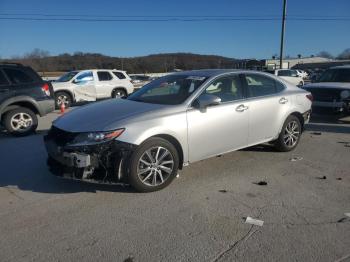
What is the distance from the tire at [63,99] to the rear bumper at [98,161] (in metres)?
12.5

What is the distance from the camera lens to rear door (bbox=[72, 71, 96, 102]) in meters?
17.3

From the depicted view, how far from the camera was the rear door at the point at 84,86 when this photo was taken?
17281 mm

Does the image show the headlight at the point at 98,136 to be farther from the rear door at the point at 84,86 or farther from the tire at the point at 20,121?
the rear door at the point at 84,86

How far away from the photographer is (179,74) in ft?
21.2

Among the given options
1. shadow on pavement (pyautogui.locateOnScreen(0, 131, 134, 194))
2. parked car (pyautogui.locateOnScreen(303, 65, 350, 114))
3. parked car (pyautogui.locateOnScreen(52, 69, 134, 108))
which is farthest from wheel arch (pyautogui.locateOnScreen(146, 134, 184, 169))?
parked car (pyautogui.locateOnScreen(52, 69, 134, 108))

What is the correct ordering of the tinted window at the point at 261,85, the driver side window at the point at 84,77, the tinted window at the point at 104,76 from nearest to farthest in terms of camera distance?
the tinted window at the point at 261,85
the driver side window at the point at 84,77
the tinted window at the point at 104,76

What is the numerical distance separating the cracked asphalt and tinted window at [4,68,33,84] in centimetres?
336

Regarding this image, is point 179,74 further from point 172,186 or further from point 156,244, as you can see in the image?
point 156,244

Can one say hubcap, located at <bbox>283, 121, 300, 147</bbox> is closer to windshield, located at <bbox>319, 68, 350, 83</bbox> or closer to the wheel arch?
the wheel arch

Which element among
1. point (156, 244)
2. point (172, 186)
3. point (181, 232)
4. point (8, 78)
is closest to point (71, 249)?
point (156, 244)

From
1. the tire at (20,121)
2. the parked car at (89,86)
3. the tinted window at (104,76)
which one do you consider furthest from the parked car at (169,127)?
the tinted window at (104,76)

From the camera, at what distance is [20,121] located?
9.16 meters

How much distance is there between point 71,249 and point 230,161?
11.4 feet

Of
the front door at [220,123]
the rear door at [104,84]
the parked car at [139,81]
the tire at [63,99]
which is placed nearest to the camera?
the front door at [220,123]
